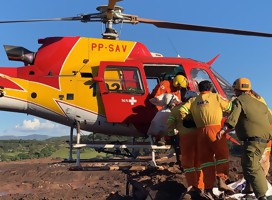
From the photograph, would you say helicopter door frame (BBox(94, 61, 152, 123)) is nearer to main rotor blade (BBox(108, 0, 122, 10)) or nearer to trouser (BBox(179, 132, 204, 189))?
main rotor blade (BBox(108, 0, 122, 10))

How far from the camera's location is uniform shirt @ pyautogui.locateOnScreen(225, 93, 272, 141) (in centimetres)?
703

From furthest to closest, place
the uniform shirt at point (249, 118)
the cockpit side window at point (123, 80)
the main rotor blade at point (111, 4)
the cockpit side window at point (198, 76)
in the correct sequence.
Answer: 1. the cockpit side window at point (198, 76)
2. the cockpit side window at point (123, 80)
3. the main rotor blade at point (111, 4)
4. the uniform shirt at point (249, 118)

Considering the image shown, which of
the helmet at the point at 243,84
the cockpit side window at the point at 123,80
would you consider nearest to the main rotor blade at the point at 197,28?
the cockpit side window at the point at 123,80

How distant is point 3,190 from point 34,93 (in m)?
21.0

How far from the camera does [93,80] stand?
32.0ft

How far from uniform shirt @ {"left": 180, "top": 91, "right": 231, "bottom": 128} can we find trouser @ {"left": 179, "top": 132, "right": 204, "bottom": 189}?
1.25ft

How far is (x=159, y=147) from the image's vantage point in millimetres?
9531

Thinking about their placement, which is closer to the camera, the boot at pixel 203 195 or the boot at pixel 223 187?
the boot at pixel 203 195

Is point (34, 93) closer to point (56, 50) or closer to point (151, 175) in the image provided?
point (56, 50)

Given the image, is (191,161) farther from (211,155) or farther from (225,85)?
(225,85)

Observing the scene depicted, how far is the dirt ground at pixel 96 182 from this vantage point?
30.4 feet

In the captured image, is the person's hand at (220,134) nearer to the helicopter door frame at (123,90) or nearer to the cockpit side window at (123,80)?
the helicopter door frame at (123,90)

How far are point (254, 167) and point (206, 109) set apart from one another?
4.45 feet

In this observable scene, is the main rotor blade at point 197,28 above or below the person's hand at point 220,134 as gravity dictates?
above
